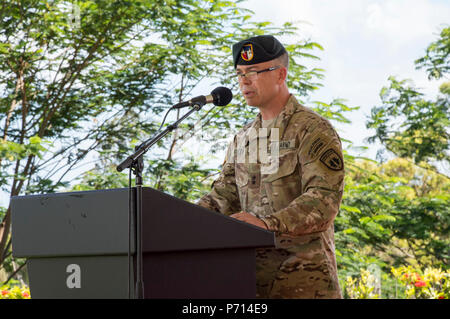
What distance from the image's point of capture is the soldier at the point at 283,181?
6.15 ft

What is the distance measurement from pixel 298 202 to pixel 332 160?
0.23m

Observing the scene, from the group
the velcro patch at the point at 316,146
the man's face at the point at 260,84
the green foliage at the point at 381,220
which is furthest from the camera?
the green foliage at the point at 381,220

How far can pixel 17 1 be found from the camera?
21.9ft

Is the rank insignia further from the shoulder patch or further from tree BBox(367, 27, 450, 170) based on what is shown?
tree BBox(367, 27, 450, 170)

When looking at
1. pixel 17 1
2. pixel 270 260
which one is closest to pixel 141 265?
pixel 270 260

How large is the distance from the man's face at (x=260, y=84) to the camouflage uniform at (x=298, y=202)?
0.09 metres

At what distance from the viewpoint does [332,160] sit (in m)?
1.96

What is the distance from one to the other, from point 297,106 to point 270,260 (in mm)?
626

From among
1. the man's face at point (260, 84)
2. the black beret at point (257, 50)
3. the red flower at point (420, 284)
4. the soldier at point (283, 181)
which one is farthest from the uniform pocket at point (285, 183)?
the red flower at point (420, 284)

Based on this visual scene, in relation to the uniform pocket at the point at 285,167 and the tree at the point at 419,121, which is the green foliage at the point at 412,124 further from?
the uniform pocket at the point at 285,167

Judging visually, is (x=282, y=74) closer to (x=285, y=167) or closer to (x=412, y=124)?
(x=285, y=167)

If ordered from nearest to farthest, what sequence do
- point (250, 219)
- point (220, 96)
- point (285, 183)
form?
point (250, 219) → point (220, 96) → point (285, 183)

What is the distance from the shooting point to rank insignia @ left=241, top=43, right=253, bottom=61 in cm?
226

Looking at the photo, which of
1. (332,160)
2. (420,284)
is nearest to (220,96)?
(332,160)
